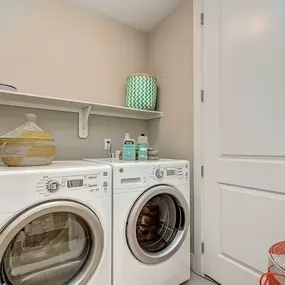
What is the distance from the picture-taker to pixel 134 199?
1371 millimetres

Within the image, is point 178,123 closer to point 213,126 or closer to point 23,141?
point 213,126

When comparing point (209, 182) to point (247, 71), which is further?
point (209, 182)

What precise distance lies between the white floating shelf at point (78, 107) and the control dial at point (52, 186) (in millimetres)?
831

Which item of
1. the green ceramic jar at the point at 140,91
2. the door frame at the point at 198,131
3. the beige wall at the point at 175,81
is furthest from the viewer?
the green ceramic jar at the point at 140,91

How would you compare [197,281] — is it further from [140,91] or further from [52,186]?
[140,91]

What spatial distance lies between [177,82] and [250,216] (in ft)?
4.36

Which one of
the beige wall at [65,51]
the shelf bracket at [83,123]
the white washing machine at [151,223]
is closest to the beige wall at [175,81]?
the beige wall at [65,51]

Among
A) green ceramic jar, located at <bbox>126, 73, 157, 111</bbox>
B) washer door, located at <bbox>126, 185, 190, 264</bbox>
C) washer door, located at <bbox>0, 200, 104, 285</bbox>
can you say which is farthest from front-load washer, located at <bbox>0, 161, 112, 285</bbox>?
green ceramic jar, located at <bbox>126, 73, 157, 111</bbox>

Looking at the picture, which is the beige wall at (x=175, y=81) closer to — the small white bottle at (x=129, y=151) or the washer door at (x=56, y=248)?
the small white bottle at (x=129, y=151)

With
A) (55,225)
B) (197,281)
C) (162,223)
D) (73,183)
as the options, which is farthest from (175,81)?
(197,281)

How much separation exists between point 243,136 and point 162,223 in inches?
35.2

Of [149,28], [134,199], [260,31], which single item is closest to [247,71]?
[260,31]

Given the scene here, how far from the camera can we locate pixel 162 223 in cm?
168

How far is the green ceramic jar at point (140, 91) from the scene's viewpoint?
83.4 inches
